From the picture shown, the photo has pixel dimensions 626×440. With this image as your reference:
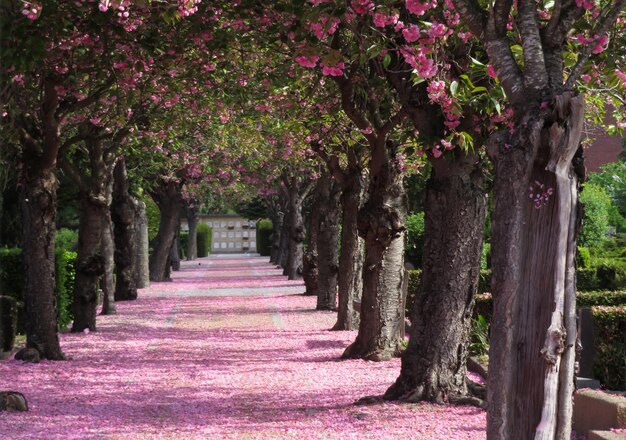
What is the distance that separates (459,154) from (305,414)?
127 inches

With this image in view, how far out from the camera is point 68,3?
35.9ft

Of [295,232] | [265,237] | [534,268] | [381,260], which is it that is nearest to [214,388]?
[381,260]

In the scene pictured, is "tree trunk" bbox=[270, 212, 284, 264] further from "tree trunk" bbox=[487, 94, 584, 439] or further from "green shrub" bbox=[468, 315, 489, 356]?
"tree trunk" bbox=[487, 94, 584, 439]

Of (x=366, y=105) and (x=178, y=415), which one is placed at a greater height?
(x=366, y=105)

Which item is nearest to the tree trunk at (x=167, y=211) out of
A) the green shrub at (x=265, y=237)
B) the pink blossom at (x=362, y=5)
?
the pink blossom at (x=362, y=5)

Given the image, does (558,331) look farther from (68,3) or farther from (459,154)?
(68,3)

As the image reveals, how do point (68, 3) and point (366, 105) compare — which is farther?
point (366, 105)

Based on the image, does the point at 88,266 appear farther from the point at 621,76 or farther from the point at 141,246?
the point at 141,246

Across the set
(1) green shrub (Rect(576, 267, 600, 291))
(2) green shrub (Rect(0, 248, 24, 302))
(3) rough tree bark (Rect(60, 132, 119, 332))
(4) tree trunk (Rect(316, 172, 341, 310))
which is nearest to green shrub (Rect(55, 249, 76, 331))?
(3) rough tree bark (Rect(60, 132, 119, 332))

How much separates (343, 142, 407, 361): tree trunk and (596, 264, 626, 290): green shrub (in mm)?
8106

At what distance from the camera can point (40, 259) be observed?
13953 mm

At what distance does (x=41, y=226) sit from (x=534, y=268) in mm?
9934

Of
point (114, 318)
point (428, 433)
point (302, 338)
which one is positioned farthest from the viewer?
point (114, 318)

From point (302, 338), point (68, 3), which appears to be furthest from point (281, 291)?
point (68, 3)
